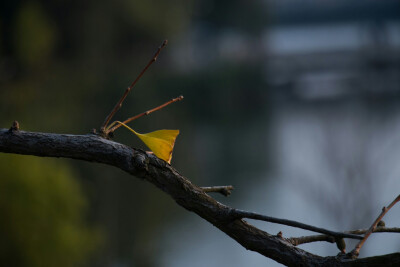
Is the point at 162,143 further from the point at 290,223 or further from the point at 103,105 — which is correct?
the point at 103,105

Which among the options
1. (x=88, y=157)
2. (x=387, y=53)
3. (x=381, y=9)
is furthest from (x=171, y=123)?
(x=381, y=9)

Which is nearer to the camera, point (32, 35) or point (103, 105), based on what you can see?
point (32, 35)

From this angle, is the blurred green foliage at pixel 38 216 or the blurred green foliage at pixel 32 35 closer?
the blurred green foliage at pixel 38 216

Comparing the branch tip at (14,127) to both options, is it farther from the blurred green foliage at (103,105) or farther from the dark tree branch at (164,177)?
the blurred green foliage at (103,105)

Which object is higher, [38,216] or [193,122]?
[193,122]

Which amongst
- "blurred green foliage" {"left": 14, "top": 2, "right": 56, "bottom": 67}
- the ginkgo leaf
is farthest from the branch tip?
"blurred green foliage" {"left": 14, "top": 2, "right": 56, "bottom": 67}

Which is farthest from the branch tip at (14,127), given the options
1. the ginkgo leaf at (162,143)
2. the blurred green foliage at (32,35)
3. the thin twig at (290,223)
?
the blurred green foliage at (32,35)

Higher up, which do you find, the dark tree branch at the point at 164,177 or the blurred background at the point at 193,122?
the blurred background at the point at 193,122

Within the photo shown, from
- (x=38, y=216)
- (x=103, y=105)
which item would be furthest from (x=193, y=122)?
(x=38, y=216)
